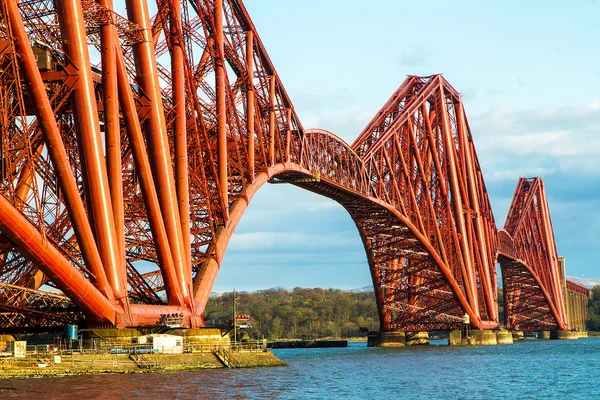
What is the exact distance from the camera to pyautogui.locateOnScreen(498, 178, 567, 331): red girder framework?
177000 millimetres

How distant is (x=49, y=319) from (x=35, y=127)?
9703 mm

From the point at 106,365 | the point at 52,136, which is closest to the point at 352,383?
the point at 106,365

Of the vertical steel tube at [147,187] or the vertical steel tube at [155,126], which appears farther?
the vertical steel tube at [155,126]

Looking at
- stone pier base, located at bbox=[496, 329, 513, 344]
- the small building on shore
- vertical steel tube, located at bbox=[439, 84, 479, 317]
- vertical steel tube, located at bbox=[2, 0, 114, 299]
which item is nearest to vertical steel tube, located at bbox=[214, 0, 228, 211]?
the small building on shore

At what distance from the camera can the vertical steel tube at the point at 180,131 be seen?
179ft

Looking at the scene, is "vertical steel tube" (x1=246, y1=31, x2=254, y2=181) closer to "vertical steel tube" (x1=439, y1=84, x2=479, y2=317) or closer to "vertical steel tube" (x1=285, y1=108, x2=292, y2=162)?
"vertical steel tube" (x1=285, y1=108, x2=292, y2=162)

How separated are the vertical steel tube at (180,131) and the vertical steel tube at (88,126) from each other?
30.8 feet

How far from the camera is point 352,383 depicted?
187ft

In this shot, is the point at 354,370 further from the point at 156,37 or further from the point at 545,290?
the point at 545,290

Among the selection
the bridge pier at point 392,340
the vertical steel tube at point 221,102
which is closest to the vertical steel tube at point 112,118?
the vertical steel tube at point 221,102

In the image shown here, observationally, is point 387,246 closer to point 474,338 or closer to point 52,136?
point 474,338

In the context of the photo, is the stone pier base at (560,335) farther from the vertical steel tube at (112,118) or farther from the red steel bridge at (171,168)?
the vertical steel tube at (112,118)

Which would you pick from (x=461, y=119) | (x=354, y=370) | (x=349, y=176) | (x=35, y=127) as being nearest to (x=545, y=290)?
(x=461, y=119)

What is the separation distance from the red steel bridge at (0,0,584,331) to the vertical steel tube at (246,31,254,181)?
10cm
